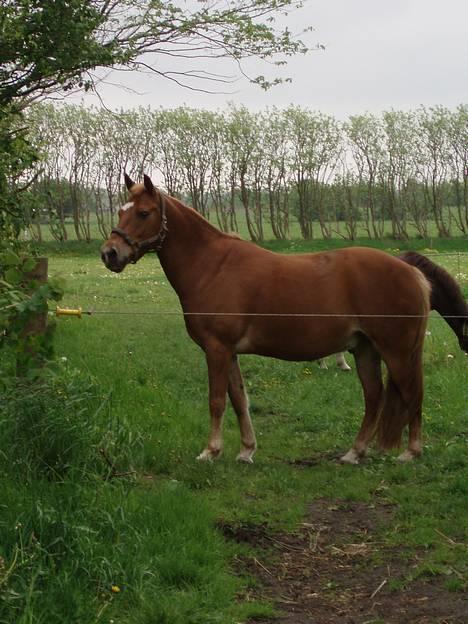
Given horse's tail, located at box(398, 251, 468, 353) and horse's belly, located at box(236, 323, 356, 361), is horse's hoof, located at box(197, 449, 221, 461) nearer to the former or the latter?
horse's belly, located at box(236, 323, 356, 361)

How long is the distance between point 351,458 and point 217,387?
1.35 metres

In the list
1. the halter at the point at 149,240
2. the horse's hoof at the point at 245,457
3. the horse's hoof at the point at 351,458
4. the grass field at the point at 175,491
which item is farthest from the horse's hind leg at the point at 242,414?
the halter at the point at 149,240

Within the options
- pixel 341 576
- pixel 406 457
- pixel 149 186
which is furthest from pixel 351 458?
pixel 149 186

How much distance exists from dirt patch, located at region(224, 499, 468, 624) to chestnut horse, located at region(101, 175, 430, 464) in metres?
1.56

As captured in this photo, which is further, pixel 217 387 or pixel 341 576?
pixel 217 387

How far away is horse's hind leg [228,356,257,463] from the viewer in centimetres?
723

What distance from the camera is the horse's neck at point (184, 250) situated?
7.32 meters

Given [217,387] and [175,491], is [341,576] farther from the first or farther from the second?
[217,387]

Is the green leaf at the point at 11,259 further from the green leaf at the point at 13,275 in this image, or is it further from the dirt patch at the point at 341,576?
the dirt patch at the point at 341,576

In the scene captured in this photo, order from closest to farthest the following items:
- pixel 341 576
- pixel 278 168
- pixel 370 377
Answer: pixel 341 576 < pixel 370 377 < pixel 278 168

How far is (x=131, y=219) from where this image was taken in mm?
7074

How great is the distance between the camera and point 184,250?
7.37 m

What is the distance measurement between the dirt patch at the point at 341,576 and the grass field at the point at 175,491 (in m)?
0.06

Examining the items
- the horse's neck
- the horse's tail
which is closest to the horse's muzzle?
the horse's neck
